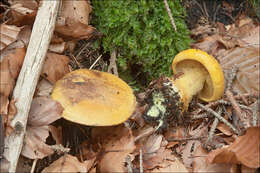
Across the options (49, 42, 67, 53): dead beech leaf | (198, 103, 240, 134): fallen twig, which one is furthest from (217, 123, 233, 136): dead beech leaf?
(49, 42, 67, 53): dead beech leaf

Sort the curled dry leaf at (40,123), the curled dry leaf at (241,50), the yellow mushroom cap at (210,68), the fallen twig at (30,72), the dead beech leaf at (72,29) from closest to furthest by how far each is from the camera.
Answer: the fallen twig at (30,72) → the curled dry leaf at (40,123) → the yellow mushroom cap at (210,68) → the dead beech leaf at (72,29) → the curled dry leaf at (241,50)

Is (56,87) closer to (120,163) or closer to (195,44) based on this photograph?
(120,163)

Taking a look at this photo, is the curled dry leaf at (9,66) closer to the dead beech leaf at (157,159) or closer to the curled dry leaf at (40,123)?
the curled dry leaf at (40,123)

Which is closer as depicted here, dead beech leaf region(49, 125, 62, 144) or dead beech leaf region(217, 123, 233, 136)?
dead beech leaf region(49, 125, 62, 144)

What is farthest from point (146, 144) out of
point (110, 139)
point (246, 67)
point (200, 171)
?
point (246, 67)

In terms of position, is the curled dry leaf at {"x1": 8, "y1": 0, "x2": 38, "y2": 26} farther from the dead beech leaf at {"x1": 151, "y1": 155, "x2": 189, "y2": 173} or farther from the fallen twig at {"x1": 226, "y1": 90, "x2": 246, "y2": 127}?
the fallen twig at {"x1": 226, "y1": 90, "x2": 246, "y2": 127}

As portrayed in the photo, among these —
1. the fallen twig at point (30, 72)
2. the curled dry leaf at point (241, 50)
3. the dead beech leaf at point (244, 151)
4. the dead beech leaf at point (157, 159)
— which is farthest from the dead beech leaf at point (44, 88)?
the curled dry leaf at point (241, 50)

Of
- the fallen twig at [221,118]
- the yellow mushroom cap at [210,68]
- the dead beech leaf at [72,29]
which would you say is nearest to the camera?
the fallen twig at [221,118]
